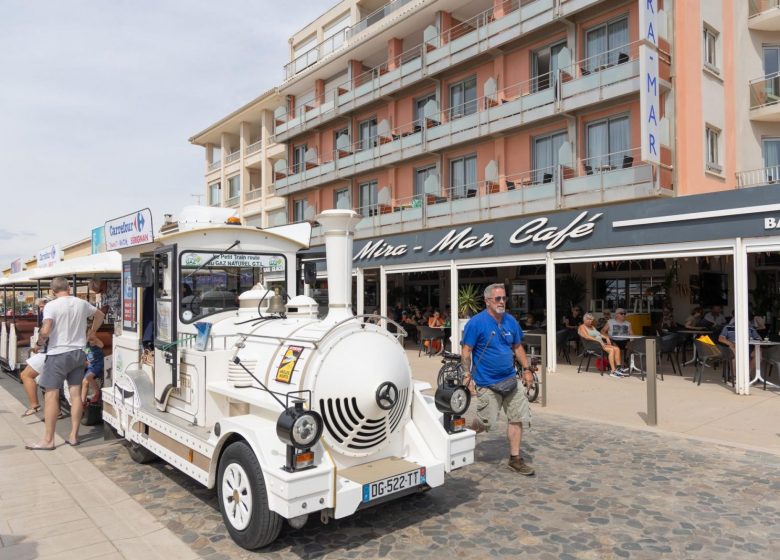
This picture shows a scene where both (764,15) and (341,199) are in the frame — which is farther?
(341,199)

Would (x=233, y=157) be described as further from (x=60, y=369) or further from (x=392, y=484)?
(x=392, y=484)

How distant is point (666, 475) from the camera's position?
559 centimetres

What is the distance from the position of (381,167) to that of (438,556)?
1993cm

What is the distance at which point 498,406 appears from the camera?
5.51 metres

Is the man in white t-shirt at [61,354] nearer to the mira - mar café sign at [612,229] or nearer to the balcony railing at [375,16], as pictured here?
the mira - mar café sign at [612,229]

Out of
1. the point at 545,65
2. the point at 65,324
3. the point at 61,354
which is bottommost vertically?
the point at 61,354

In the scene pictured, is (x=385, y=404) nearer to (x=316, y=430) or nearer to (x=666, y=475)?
(x=316, y=430)

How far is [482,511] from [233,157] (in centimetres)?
3542

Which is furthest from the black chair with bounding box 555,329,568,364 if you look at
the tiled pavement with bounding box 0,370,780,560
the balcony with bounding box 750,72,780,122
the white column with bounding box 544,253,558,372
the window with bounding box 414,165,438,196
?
the balcony with bounding box 750,72,780,122

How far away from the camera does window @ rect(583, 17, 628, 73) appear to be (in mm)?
15531

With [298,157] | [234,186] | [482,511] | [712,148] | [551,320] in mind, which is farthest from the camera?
[234,186]

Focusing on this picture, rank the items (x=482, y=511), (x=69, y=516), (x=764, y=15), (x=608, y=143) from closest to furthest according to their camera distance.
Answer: (x=69, y=516) → (x=482, y=511) → (x=608, y=143) → (x=764, y=15)

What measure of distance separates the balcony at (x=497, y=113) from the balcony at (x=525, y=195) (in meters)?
1.63

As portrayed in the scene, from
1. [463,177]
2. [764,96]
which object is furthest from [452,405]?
[764,96]
